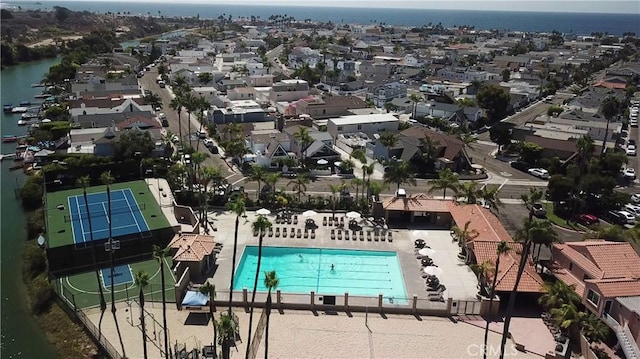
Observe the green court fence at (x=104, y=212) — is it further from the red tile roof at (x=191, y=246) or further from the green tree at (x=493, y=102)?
the green tree at (x=493, y=102)

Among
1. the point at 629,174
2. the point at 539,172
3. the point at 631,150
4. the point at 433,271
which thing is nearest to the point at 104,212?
the point at 433,271

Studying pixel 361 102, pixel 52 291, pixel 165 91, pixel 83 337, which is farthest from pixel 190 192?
pixel 165 91

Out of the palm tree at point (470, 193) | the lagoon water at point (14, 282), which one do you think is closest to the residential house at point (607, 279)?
the palm tree at point (470, 193)

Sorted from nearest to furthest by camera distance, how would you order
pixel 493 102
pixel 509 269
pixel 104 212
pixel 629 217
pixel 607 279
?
1. pixel 607 279
2. pixel 509 269
3. pixel 104 212
4. pixel 629 217
5. pixel 493 102

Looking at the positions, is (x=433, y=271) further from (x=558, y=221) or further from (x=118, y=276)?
(x=118, y=276)

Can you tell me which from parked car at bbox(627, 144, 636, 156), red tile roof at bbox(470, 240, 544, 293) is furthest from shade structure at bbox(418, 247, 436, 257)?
parked car at bbox(627, 144, 636, 156)

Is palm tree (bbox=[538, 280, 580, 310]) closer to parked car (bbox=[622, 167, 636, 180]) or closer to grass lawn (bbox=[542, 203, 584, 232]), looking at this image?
grass lawn (bbox=[542, 203, 584, 232])

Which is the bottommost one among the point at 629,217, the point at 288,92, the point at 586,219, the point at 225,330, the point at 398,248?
the point at 398,248

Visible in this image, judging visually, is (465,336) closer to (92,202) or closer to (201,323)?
(201,323)
